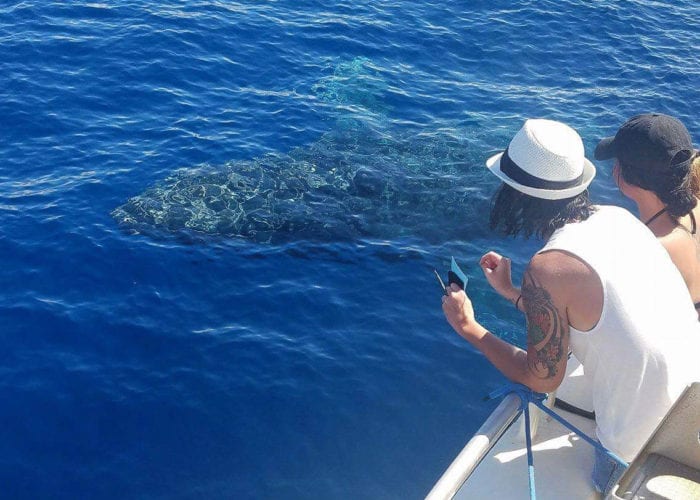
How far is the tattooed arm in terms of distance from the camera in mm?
4047

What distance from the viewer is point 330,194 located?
12.9 meters

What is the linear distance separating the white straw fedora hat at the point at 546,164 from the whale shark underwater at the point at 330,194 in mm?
7632

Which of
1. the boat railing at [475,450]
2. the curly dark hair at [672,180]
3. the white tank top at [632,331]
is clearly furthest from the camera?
the curly dark hair at [672,180]

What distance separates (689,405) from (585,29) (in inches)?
723

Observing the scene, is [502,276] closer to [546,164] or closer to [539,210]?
[539,210]

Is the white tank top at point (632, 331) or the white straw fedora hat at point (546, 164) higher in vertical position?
the white straw fedora hat at point (546, 164)

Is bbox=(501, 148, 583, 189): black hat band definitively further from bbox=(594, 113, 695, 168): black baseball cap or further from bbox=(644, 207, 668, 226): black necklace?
bbox=(644, 207, 668, 226): black necklace

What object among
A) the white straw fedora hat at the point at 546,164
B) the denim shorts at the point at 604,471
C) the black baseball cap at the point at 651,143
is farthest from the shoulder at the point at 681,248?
the denim shorts at the point at 604,471

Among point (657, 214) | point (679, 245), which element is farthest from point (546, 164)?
point (679, 245)

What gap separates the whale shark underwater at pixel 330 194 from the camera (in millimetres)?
12148

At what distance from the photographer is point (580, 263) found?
12.9 feet

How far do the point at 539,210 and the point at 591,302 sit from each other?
697 millimetres

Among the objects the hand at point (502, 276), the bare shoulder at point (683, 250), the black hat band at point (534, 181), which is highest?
the black hat band at point (534, 181)

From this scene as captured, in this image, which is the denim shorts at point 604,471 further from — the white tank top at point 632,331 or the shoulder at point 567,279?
the shoulder at point 567,279
